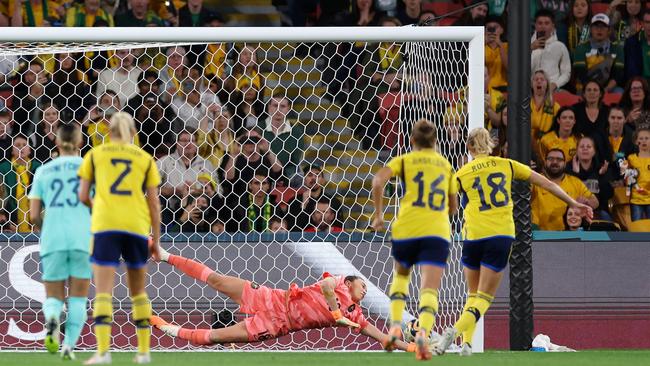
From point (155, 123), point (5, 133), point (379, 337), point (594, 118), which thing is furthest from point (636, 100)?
point (5, 133)

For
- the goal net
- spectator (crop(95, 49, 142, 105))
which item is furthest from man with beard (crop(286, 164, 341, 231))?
spectator (crop(95, 49, 142, 105))

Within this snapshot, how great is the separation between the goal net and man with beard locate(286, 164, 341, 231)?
0.04 feet

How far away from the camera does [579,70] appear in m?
14.8

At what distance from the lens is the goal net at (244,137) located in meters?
11.6

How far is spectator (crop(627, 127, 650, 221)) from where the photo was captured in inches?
523

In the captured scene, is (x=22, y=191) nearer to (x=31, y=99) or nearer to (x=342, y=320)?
(x=31, y=99)

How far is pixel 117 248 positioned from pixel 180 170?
4.20 m

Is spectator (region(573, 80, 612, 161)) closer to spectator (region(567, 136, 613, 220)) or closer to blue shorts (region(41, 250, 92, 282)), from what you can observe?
spectator (region(567, 136, 613, 220))

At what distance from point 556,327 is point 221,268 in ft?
10.3

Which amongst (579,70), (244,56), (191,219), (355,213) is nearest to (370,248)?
(355,213)

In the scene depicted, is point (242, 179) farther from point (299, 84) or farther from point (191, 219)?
point (299, 84)

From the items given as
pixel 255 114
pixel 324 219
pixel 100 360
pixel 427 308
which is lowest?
pixel 100 360

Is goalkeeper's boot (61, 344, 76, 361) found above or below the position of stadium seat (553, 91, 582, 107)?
below

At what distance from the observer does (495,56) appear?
14398 millimetres
